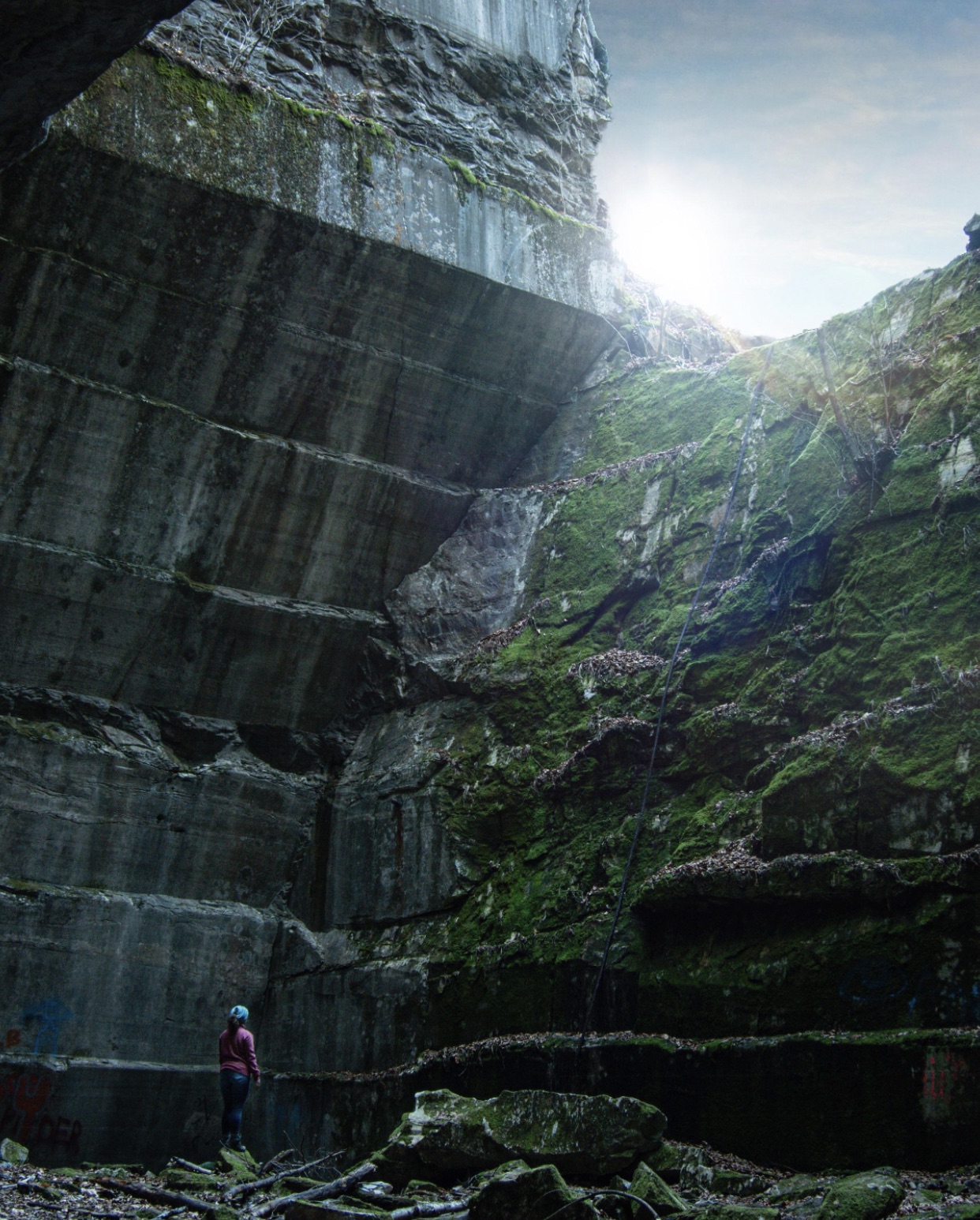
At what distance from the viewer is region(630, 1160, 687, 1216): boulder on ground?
207 inches

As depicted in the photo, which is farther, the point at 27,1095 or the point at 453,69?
the point at 453,69

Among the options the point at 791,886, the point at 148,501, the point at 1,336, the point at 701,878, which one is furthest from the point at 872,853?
the point at 1,336

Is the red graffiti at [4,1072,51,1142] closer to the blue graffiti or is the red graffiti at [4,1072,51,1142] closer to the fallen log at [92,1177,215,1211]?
the blue graffiti

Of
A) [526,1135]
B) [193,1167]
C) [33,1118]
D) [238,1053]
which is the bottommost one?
[193,1167]

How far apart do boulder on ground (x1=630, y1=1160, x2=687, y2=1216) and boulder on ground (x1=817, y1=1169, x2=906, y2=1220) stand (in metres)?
0.80

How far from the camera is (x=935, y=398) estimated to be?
8.52 metres

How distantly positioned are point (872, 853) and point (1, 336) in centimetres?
888

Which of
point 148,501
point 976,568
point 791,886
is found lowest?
point 791,886

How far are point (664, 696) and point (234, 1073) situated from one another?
4.77m

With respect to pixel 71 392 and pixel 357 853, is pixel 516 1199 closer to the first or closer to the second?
pixel 357 853

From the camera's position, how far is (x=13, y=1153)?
8.22 metres

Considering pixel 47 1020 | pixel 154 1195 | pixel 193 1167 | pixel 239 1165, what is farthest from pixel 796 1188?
pixel 47 1020

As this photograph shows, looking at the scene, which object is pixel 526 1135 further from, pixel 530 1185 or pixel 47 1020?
pixel 47 1020

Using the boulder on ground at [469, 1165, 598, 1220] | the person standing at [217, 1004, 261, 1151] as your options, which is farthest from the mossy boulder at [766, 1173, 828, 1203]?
the person standing at [217, 1004, 261, 1151]
